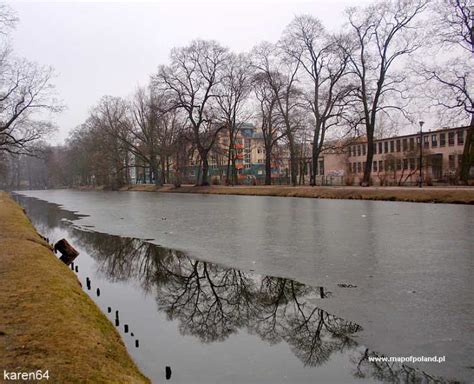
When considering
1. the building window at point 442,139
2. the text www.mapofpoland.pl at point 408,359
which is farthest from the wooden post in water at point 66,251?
the building window at point 442,139

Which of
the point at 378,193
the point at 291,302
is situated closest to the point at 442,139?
the point at 378,193

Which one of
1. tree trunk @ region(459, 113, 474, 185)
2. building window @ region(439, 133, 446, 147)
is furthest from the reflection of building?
tree trunk @ region(459, 113, 474, 185)

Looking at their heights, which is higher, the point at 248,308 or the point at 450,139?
the point at 450,139

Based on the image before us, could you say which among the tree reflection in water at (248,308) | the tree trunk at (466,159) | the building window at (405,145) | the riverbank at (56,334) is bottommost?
the tree reflection in water at (248,308)

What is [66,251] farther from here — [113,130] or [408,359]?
[113,130]

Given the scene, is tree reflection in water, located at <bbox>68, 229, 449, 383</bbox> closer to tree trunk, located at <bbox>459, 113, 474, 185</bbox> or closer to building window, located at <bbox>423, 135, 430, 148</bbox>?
tree trunk, located at <bbox>459, 113, 474, 185</bbox>

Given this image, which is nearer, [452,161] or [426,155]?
[426,155]

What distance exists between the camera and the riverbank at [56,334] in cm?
439

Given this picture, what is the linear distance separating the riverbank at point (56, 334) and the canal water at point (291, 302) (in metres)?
0.53

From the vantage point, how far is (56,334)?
5281 millimetres

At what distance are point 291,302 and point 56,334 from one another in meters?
4.02

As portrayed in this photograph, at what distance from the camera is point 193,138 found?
202 feet

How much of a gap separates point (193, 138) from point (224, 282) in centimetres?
5305

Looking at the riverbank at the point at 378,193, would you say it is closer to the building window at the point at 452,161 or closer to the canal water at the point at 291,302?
the canal water at the point at 291,302
